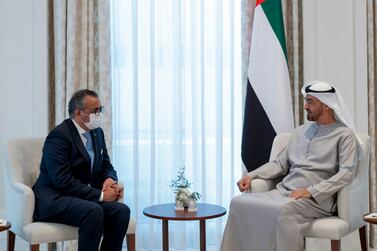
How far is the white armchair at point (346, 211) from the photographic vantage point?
358cm

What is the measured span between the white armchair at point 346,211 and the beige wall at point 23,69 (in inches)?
84.5

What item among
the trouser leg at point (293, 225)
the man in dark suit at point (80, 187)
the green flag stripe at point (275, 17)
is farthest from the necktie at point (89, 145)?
the green flag stripe at point (275, 17)

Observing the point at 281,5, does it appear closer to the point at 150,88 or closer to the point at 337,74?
the point at 337,74

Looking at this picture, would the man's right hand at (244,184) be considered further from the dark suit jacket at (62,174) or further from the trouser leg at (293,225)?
the dark suit jacket at (62,174)

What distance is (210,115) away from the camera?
5156mm

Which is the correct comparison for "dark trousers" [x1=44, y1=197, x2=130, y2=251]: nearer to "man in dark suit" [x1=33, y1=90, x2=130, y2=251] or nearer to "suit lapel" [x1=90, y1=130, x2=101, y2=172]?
"man in dark suit" [x1=33, y1=90, x2=130, y2=251]

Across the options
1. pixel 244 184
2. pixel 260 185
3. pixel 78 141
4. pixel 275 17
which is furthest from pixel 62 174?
pixel 275 17

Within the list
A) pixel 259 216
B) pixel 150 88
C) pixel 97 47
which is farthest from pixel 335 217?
pixel 97 47

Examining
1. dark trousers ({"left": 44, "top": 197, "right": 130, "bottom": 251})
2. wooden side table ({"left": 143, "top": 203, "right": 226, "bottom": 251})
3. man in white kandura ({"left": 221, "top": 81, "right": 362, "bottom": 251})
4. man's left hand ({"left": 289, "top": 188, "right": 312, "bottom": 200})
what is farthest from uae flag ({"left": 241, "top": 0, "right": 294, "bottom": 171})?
dark trousers ({"left": 44, "top": 197, "right": 130, "bottom": 251})

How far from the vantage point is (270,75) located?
15.4ft

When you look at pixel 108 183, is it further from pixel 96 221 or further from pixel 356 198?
pixel 356 198

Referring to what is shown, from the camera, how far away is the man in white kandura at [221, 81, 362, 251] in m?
3.64

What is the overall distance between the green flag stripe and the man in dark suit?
1816mm

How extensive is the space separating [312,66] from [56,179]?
111 inches
